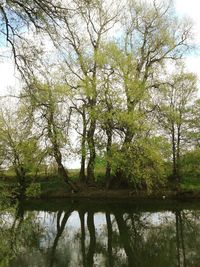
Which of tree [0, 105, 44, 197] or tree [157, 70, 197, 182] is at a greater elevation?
tree [157, 70, 197, 182]

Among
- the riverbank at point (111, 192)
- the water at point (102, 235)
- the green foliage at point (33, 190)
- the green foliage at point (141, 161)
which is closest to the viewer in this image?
the water at point (102, 235)

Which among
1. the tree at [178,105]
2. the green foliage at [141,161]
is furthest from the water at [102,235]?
the tree at [178,105]

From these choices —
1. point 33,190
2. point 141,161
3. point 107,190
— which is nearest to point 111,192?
point 107,190

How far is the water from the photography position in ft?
45.9

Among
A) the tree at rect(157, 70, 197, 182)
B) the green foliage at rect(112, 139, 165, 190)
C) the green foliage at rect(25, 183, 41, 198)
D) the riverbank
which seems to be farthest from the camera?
the tree at rect(157, 70, 197, 182)

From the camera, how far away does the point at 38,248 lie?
1623 centimetres

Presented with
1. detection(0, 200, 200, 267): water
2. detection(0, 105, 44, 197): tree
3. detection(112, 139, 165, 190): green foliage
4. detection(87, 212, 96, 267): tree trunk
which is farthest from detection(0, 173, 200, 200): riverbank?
detection(87, 212, 96, 267): tree trunk

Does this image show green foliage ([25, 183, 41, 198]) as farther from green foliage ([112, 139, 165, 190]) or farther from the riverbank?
green foliage ([112, 139, 165, 190])

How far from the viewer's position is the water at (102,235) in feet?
45.9

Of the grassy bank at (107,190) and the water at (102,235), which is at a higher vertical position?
the grassy bank at (107,190)

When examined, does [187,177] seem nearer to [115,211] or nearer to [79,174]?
[79,174]


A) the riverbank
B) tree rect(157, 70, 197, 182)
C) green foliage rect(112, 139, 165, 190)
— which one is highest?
tree rect(157, 70, 197, 182)

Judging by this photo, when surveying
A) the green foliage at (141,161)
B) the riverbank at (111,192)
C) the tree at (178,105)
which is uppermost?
the tree at (178,105)

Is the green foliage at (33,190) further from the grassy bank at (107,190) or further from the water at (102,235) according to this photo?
the water at (102,235)
